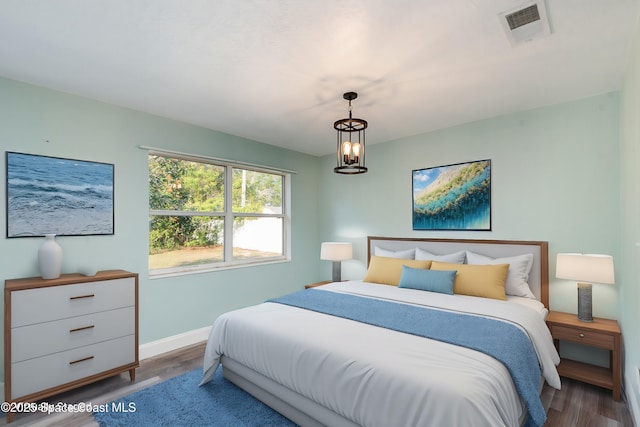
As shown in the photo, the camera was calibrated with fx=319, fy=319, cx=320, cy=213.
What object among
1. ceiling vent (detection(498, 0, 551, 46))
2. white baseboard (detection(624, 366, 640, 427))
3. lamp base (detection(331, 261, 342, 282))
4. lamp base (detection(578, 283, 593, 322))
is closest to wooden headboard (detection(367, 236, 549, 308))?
lamp base (detection(578, 283, 593, 322))

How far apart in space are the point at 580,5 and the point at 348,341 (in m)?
2.22

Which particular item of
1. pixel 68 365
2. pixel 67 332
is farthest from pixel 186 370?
pixel 67 332

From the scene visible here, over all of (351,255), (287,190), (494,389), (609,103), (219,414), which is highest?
(609,103)

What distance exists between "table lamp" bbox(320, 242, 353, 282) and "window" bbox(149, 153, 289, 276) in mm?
732

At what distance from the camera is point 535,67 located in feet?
7.67

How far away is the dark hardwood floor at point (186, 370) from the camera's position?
2.14 meters

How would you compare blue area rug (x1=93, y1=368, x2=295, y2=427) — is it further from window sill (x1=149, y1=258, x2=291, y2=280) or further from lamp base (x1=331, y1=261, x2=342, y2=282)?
lamp base (x1=331, y1=261, x2=342, y2=282)

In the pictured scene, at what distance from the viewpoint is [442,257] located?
3.54m

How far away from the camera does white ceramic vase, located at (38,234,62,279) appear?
8.01 ft

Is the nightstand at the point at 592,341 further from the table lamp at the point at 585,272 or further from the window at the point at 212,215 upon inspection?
the window at the point at 212,215

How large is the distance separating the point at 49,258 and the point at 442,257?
3603 mm

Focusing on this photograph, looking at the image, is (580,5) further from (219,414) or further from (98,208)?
(98,208)

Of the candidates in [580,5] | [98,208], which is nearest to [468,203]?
[580,5]

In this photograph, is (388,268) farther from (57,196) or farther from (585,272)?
(57,196)
